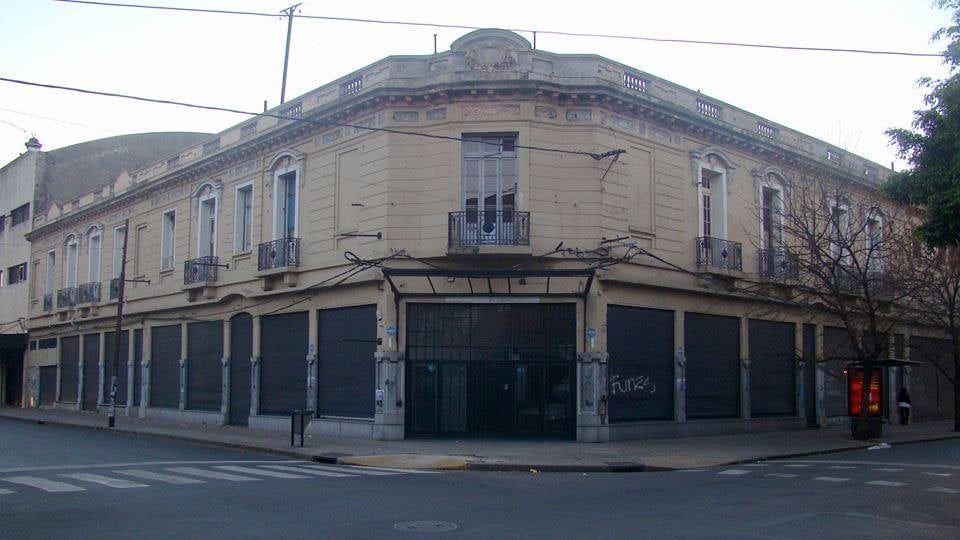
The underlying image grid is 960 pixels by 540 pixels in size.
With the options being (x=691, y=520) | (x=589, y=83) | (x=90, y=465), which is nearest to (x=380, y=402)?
(x=90, y=465)

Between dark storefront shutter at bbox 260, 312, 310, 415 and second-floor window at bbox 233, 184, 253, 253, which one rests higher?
A: second-floor window at bbox 233, 184, 253, 253

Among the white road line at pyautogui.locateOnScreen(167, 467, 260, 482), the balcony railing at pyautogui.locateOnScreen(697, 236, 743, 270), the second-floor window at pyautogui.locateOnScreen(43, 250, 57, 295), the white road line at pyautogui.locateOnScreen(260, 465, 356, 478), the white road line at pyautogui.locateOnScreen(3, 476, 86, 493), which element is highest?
the second-floor window at pyautogui.locateOnScreen(43, 250, 57, 295)

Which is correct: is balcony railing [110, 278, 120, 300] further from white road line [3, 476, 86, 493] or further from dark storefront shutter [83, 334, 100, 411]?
white road line [3, 476, 86, 493]

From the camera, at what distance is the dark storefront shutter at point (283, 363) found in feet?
93.8

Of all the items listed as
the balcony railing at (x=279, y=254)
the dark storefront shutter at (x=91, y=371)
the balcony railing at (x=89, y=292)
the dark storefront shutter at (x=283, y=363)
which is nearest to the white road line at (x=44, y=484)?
the dark storefront shutter at (x=283, y=363)

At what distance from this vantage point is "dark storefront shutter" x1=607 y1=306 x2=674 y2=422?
25.3 metres

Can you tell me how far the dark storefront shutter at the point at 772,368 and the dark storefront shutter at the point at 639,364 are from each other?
4.68 metres

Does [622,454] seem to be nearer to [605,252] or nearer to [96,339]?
[605,252]

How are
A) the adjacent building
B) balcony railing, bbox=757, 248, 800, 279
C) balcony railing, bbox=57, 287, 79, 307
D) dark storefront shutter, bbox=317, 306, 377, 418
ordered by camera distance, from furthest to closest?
the adjacent building → balcony railing, bbox=57, 287, 79, 307 → balcony railing, bbox=757, 248, 800, 279 → dark storefront shutter, bbox=317, 306, 377, 418

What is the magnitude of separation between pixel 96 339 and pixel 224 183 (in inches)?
572

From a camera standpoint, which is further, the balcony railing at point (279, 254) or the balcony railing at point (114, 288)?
the balcony railing at point (114, 288)

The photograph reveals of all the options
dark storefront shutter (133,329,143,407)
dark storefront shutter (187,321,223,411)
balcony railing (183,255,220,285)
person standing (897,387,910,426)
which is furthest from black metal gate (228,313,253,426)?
person standing (897,387,910,426)

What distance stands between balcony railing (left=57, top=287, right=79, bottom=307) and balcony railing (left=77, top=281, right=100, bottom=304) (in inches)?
20.3

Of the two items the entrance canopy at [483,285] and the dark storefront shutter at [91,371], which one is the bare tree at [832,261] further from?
the dark storefront shutter at [91,371]
